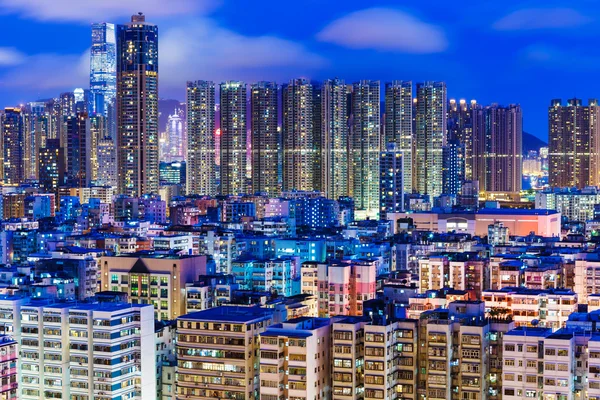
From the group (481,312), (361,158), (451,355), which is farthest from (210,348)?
(361,158)

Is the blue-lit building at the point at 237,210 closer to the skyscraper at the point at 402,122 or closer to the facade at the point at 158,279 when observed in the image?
the skyscraper at the point at 402,122

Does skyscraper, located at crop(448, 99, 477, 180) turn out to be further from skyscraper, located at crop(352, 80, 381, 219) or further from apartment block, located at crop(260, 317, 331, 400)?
apartment block, located at crop(260, 317, 331, 400)

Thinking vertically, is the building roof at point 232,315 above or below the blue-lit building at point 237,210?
below

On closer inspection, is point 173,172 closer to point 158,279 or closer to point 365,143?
point 365,143

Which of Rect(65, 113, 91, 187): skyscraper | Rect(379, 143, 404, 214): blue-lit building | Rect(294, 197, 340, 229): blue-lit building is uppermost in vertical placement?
Rect(65, 113, 91, 187): skyscraper

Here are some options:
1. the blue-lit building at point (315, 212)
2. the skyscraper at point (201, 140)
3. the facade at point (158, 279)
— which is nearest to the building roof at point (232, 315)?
the facade at point (158, 279)

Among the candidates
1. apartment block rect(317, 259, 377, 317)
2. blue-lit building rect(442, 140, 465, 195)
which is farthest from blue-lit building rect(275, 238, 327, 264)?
blue-lit building rect(442, 140, 465, 195)

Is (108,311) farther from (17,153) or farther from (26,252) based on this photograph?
(17,153)
